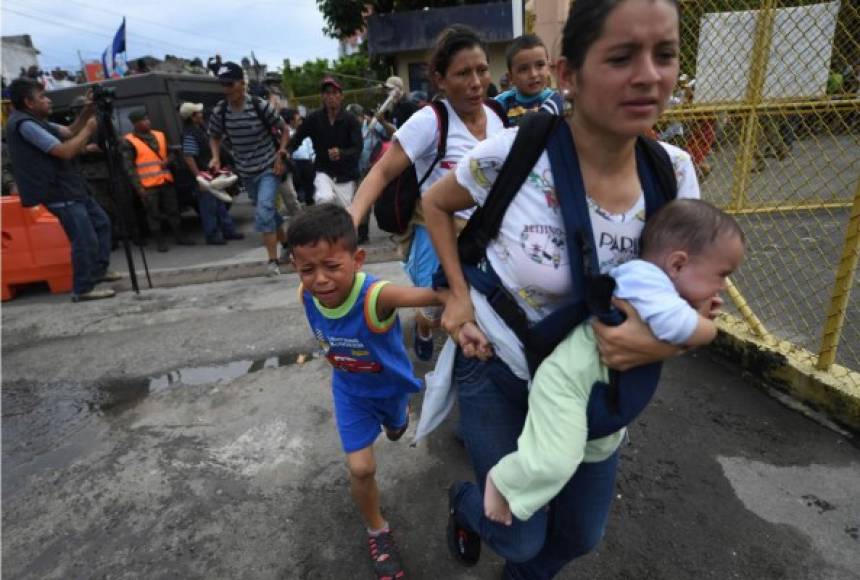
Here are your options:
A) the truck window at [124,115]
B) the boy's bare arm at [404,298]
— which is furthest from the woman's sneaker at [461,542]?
the truck window at [124,115]

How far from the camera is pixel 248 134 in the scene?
18.9 ft

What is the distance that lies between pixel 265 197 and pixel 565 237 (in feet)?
16.8

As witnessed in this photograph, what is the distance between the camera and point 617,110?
1230mm

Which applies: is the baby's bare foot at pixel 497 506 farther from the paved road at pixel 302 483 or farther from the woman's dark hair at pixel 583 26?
the woman's dark hair at pixel 583 26

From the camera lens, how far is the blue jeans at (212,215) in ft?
26.2

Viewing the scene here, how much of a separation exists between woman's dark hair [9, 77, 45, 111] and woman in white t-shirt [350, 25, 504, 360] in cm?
449

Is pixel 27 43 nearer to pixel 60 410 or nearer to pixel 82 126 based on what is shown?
pixel 82 126

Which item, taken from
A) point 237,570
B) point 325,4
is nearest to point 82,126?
point 237,570

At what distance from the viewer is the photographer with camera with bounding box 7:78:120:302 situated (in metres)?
5.03

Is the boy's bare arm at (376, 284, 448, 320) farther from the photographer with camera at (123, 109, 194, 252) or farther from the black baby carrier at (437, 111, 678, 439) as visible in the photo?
the photographer with camera at (123, 109, 194, 252)

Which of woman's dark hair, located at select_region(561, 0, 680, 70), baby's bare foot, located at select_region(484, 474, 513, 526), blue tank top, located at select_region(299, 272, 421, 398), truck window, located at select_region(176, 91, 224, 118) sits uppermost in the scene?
truck window, located at select_region(176, 91, 224, 118)

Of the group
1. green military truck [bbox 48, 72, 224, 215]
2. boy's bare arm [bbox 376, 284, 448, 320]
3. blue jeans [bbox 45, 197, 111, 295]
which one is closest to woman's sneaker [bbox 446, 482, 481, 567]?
boy's bare arm [bbox 376, 284, 448, 320]

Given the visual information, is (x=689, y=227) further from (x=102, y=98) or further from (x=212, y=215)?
(x=212, y=215)

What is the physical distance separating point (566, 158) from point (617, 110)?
0.18 metres
